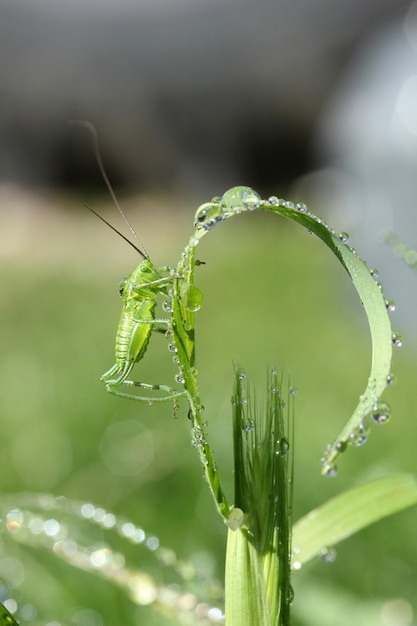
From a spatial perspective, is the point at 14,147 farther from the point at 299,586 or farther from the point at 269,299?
the point at 299,586

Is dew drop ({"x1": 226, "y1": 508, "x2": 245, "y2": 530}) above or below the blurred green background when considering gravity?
below

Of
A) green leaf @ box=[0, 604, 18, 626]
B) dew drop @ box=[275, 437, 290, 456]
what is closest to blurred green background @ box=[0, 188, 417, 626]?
dew drop @ box=[275, 437, 290, 456]

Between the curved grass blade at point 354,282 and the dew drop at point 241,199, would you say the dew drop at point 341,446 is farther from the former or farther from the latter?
the dew drop at point 241,199

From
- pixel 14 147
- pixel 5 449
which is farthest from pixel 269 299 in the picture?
pixel 14 147

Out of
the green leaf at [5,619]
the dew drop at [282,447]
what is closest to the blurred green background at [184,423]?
the dew drop at [282,447]

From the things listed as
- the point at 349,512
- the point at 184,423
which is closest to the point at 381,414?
the point at 349,512

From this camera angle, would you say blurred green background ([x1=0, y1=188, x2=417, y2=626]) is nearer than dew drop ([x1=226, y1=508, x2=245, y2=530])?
No

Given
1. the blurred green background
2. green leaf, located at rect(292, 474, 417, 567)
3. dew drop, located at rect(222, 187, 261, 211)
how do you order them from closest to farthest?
dew drop, located at rect(222, 187, 261, 211)
green leaf, located at rect(292, 474, 417, 567)
the blurred green background

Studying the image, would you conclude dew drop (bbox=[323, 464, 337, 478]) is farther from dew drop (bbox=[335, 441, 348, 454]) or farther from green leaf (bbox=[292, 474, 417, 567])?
green leaf (bbox=[292, 474, 417, 567])
